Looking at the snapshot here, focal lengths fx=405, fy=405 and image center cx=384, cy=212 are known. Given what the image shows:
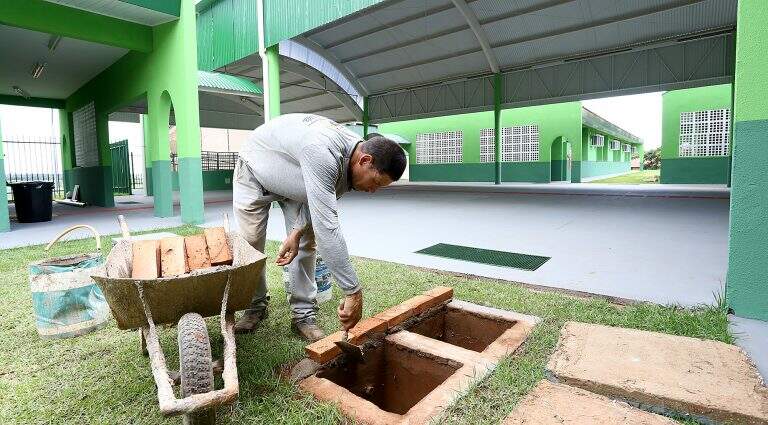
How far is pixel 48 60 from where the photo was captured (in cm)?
977

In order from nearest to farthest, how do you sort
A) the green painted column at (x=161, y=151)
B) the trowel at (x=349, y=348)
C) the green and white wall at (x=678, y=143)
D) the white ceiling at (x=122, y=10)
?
the trowel at (x=349, y=348) → the white ceiling at (x=122, y=10) → the green painted column at (x=161, y=151) → the green and white wall at (x=678, y=143)

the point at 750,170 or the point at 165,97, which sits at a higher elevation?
the point at 165,97

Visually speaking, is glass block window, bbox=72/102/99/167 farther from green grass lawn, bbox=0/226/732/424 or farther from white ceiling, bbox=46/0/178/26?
green grass lawn, bbox=0/226/732/424

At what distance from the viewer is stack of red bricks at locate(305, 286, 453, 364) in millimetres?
2225

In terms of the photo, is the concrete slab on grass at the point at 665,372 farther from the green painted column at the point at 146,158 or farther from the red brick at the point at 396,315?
the green painted column at the point at 146,158

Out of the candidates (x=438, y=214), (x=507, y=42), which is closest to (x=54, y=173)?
(x=438, y=214)

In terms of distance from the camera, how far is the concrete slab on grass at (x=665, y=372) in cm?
167

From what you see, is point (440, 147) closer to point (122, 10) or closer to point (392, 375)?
point (122, 10)

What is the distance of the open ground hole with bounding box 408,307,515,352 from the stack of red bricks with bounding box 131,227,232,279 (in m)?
1.36

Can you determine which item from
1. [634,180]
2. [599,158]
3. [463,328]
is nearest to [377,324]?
[463,328]

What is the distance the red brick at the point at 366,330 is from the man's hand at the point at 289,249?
0.58m

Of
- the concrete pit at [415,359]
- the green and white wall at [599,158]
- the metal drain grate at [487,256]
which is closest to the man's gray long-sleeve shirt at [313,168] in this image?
the concrete pit at [415,359]

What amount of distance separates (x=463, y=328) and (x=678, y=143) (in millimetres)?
19547

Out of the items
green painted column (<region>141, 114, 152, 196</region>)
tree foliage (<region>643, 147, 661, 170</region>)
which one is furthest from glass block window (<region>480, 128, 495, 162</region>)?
tree foliage (<region>643, 147, 661, 170</region>)
